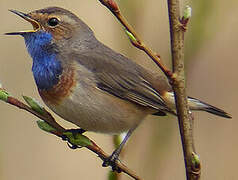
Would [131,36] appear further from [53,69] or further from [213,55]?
[213,55]

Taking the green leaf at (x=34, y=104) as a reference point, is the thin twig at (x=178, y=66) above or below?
above

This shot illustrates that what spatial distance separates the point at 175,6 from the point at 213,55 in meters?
5.75

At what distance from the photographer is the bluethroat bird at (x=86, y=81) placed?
14.2 ft

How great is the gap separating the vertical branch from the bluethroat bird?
4.67 feet

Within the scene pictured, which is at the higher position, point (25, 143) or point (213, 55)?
point (213, 55)

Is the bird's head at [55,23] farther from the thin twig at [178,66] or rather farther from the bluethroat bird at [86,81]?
the thin twig at [178,66]

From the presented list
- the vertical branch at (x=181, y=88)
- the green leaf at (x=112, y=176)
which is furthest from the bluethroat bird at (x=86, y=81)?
the vertical branch at (x=181, y=88)

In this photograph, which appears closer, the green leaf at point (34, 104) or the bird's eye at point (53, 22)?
the green leaf at point (34, 104)

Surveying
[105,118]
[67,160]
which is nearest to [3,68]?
[67,160]

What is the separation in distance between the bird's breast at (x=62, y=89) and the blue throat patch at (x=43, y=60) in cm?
4

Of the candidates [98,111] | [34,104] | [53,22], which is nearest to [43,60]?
[53,22]

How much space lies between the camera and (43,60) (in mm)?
4520

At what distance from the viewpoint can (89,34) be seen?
16.3 feet

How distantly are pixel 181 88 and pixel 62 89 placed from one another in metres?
1.77
